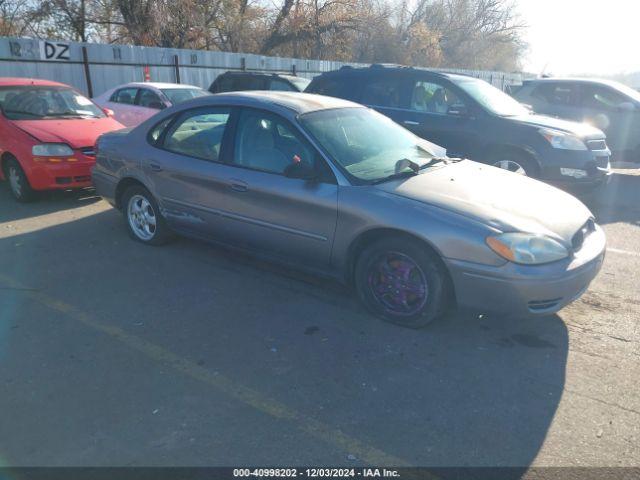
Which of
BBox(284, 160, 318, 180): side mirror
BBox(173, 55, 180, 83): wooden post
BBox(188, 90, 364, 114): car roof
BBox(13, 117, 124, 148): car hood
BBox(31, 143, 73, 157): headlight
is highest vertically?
BBox(173, 55, 180, 83): wooden post

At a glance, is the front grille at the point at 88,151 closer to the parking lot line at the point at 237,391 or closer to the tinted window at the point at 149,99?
the parking lot line at the point at 237,391

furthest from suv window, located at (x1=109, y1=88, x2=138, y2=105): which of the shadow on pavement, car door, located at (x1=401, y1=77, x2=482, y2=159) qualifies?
the shadow on pavement

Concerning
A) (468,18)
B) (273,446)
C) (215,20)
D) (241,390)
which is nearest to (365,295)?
(241,390)

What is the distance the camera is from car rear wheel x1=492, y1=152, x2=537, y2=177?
25.1ft

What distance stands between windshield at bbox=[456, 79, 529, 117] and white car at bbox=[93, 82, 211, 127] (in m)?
5.86

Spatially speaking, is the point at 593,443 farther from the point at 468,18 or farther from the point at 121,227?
the point at 468,18

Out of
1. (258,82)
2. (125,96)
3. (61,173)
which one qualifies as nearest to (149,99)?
(125,96)

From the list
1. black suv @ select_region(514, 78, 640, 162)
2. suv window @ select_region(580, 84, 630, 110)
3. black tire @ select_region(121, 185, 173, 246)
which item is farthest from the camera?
suv window @ select_region(580, 84, 630, 110)

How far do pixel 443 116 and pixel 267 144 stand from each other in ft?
13.4

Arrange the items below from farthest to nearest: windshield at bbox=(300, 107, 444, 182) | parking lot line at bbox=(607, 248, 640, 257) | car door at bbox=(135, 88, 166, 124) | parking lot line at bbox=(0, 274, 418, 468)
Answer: car door at bbox=(135, 88, 166, 124) → parking lot line at bbox=(607, 248, 640, 257) → windshield at bbox=(300, 107, 444, 182) → parking lot line at bbox=(0, 274, 418, 468)

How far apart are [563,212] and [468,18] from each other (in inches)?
1654

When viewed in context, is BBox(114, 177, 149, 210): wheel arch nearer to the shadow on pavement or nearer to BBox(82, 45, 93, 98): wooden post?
the shadow on pavement

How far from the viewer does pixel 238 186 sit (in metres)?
4.70

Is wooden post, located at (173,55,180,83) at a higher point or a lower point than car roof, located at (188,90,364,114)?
higher
